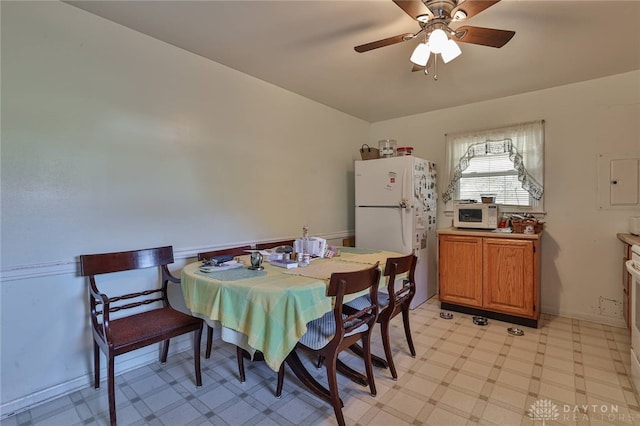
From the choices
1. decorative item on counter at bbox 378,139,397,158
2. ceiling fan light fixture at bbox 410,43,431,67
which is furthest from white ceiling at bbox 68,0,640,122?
decorative item on counter at bbox 378,139,397,158

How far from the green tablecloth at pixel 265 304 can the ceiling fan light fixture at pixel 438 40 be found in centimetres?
149

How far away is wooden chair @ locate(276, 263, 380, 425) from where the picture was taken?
1.61m

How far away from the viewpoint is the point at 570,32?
7.34ft

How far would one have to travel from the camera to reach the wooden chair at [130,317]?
175 cm

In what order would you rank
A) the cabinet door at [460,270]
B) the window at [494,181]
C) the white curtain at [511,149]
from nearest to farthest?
the cabinet door at [460,270] < the white curtain at [511,149] < the window at [494,181]

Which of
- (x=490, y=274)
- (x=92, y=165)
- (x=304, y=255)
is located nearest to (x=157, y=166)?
(x=92, y=165)

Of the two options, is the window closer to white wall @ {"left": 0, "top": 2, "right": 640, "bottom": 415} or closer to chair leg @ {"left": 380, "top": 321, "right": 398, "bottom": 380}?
white wall @ {"left": 0, "top": 2, "right": 640, "bottom": 415}

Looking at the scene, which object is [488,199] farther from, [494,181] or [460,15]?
[460,15]

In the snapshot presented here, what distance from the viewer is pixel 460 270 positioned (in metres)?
3.37

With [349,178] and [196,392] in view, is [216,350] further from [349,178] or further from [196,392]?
[349,178]

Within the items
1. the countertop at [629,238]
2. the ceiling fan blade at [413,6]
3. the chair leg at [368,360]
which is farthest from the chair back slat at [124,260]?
the countertop at [629,238]

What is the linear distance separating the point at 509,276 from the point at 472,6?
2486 mm

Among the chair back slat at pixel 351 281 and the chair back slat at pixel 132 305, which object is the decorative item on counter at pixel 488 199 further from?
the chair back slat at pixel 132 305

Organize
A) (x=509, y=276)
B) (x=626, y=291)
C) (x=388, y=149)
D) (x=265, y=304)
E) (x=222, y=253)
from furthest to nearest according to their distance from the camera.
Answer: (x=388, y=149) < (x=509, y=276) < (x=626, y=291) < (x=222, y=253) < (x=265, y=304)
